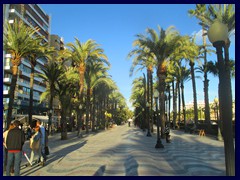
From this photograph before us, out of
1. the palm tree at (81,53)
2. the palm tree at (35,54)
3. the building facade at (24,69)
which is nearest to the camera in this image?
the palm tree at (35,54)

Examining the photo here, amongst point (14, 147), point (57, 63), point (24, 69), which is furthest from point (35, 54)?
point (24, 69)

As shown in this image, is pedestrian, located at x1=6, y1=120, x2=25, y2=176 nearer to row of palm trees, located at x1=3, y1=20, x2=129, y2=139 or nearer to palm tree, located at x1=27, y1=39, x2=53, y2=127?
row of palm trees, located at x1=3, y1=20, x2=129, y2=139

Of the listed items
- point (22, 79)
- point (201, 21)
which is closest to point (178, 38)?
point (201, 21)

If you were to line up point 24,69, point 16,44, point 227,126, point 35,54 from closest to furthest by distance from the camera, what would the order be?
point 227,126 < point 16,44 < point 35,54 < point 24,69

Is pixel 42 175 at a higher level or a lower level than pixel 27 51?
lower

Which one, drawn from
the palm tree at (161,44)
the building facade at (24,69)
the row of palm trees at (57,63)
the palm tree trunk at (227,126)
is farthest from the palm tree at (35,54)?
the building facade at (24,69)

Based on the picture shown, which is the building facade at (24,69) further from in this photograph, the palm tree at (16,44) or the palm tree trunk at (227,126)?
the palm tree trunk at (227,126)

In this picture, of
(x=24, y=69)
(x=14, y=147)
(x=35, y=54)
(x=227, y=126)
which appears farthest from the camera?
(x=24, y=69)

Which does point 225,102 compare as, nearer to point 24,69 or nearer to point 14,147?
point 14,147

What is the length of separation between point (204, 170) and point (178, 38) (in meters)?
16.2

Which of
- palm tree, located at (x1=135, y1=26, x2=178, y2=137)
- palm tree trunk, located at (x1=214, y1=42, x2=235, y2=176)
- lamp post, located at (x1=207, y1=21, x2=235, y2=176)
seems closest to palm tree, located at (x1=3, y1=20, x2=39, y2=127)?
palm tree, located at (x1=135, y1=26, x2=178, y2=137)

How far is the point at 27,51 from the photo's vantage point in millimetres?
22812
